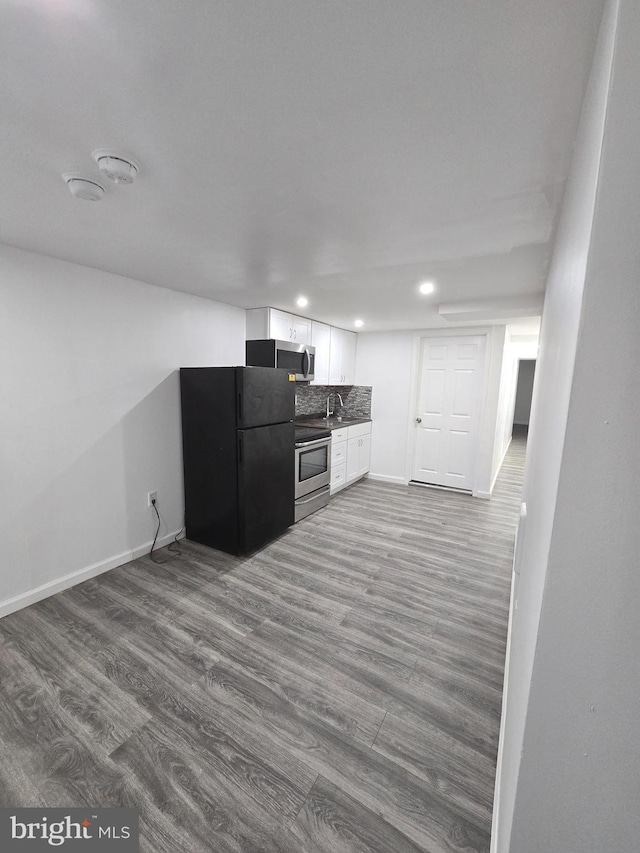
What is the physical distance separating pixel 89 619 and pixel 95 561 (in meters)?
0.59

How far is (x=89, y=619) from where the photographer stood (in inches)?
87.4

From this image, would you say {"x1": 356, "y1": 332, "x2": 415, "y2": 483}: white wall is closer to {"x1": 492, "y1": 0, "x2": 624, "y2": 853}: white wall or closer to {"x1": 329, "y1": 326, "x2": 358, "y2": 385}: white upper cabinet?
{"x1": 329, "y1": 326, "x2": 358, "y2": 385}: white upper cabinet

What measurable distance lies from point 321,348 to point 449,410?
81.4 inches

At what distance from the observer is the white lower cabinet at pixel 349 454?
4.52 metres

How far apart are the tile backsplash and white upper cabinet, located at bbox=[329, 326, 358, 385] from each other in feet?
0.81

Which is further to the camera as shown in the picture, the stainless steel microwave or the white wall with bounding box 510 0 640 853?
the stainless steel microwave

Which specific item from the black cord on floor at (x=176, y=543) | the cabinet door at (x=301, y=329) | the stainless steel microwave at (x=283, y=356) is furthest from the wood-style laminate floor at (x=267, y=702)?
the cabinet door at (x=301, y=329)

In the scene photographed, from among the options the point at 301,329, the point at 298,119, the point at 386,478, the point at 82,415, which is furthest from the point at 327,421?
the point at 298,119

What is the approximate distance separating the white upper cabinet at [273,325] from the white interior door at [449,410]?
81.5 inches

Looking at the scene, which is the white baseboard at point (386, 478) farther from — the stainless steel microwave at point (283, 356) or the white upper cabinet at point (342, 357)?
the stainless steel microwave at point (283, 356)

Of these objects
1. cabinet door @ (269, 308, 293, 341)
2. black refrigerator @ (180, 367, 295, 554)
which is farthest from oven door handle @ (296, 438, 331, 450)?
cabinet door @ (269, 308, 293, 341)

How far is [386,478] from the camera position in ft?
17.9

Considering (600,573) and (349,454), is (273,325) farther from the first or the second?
(600,573)

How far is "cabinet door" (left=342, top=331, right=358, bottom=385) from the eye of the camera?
16.9ft
